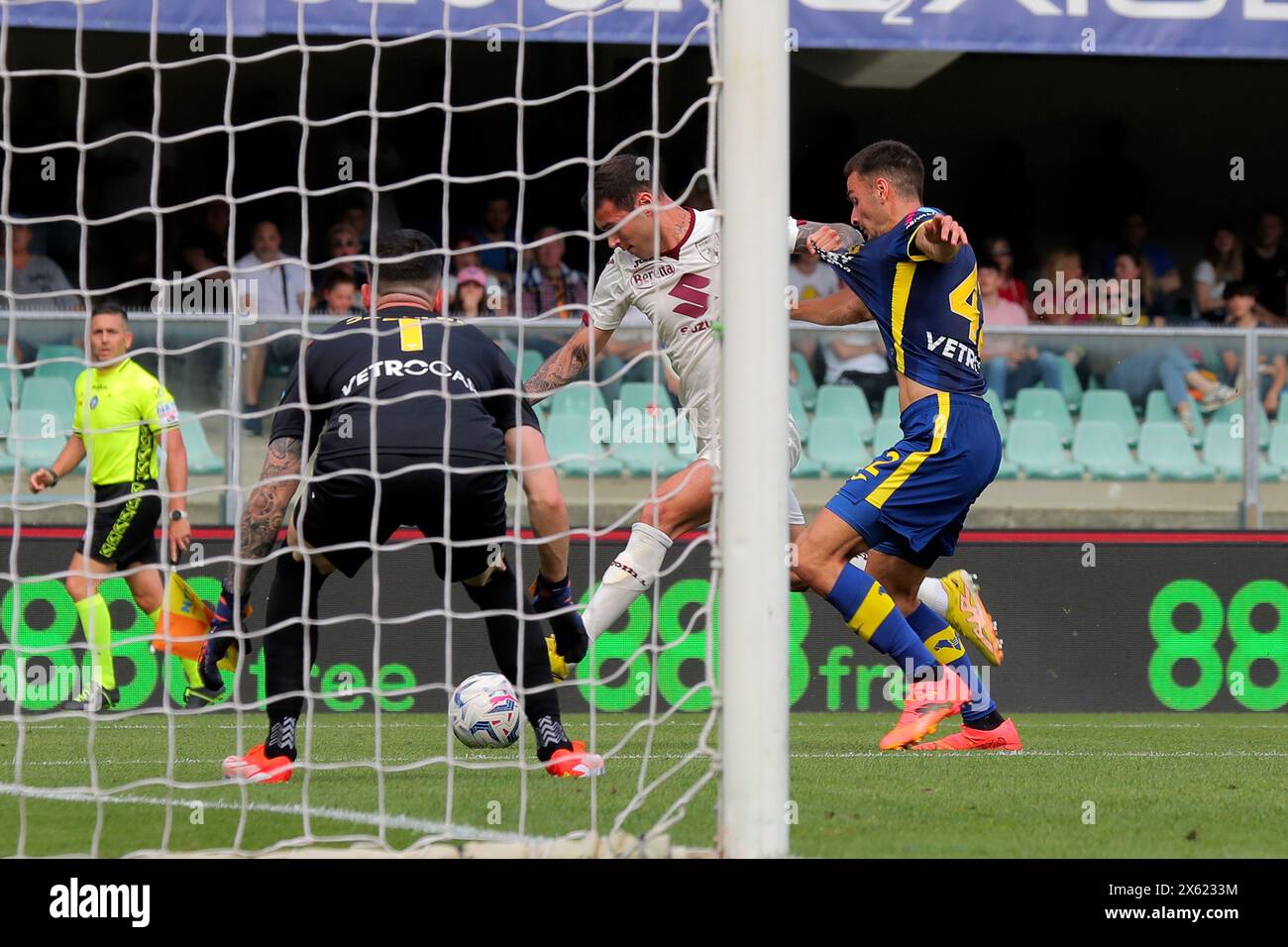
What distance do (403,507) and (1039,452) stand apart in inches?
224

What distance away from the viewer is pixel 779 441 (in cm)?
366

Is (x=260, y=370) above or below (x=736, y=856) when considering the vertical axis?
above

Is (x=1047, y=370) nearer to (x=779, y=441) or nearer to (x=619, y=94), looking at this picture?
(x=619, y=94)

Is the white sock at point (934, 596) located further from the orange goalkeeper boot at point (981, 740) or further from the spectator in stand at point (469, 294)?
the spectator in stand at point (469, 294)

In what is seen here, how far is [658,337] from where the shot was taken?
6359 mm

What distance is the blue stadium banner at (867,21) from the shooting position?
9.77 meters

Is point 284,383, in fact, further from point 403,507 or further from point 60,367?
point 403,507

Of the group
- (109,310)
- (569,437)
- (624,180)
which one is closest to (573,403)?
(569,437)

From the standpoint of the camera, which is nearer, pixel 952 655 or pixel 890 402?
pixel 952 655

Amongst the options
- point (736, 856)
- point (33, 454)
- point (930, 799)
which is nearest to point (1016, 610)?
point (930, 799)

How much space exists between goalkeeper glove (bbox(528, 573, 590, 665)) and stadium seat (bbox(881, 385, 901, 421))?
4319 mm

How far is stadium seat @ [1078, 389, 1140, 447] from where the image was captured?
9828 mm

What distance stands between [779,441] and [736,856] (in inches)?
33.5

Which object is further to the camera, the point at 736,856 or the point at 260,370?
the point at 260,370
